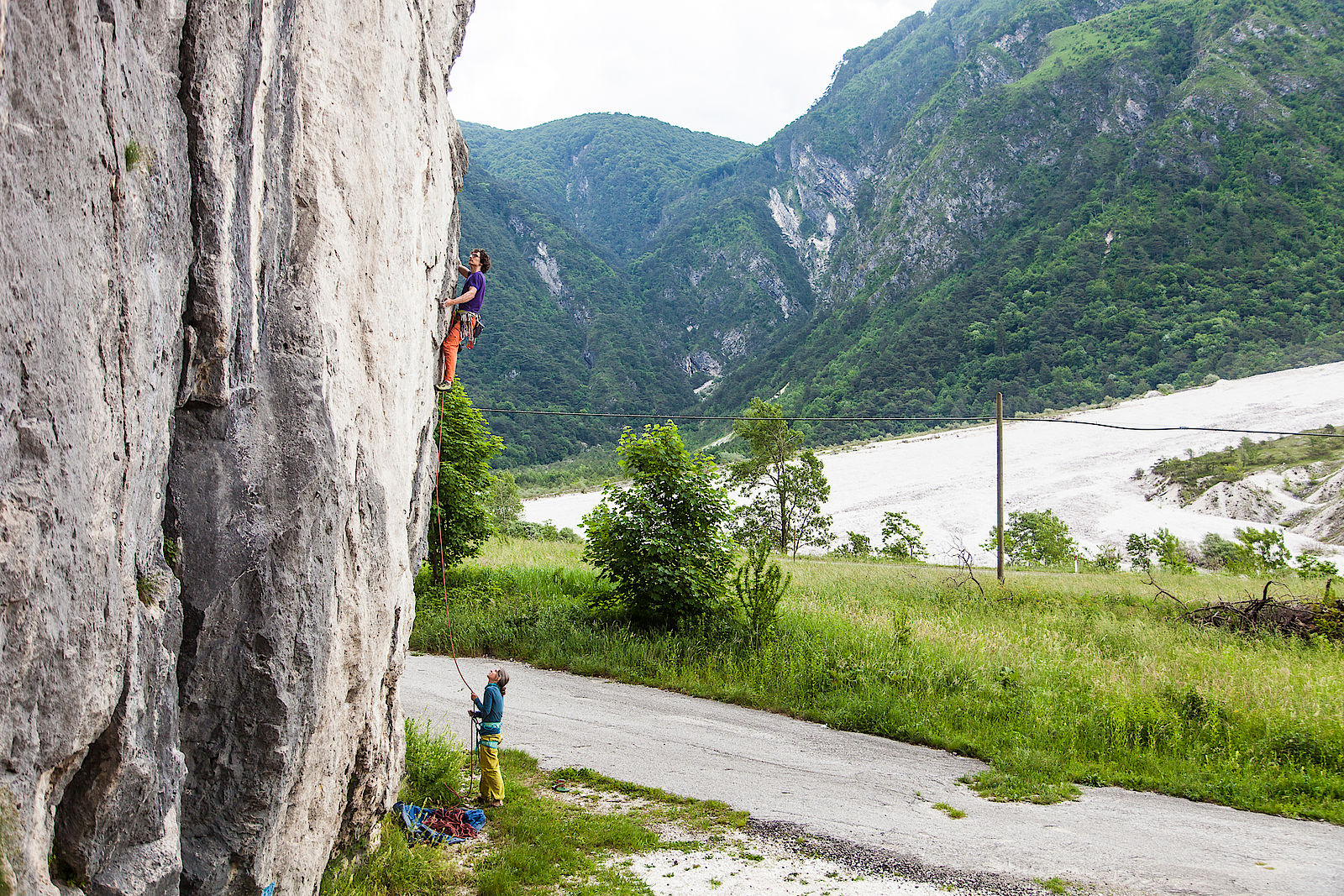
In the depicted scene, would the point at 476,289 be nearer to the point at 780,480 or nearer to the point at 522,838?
the point at 522,838

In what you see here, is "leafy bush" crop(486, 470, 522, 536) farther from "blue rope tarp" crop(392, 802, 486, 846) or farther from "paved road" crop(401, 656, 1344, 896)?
"blue rope tarp" crop(392, 802, 486, 846)

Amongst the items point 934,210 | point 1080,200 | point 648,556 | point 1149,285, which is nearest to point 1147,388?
point 1149,285

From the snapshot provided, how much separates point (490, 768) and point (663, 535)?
7.04 m

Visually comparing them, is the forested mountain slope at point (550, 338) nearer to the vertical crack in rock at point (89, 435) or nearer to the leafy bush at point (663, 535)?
the leafy bush at point (663, 535)

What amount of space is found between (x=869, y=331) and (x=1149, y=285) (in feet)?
149

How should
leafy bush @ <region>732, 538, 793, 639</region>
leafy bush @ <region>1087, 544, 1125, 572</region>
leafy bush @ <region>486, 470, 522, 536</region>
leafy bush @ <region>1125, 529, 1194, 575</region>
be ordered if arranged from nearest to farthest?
1. leafy bush @ <region>732, 538, 793, 639</region>
2. leafy bush @ <region>1125, 529, 1194, 575</region>
3. leafy bush @ <region>1087, 544, 1125, 572</region>
4. leafy bush @ <region>486, 470, 522, 536</region>

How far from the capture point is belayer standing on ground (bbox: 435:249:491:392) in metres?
8.66

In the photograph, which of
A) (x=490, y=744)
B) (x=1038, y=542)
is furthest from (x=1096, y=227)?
(x=490, y=744)

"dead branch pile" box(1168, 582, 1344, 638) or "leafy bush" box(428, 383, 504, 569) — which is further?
"leafy bush" box(428, 383, 504, 569)

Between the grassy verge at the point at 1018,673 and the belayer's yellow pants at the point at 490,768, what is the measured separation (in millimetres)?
5062

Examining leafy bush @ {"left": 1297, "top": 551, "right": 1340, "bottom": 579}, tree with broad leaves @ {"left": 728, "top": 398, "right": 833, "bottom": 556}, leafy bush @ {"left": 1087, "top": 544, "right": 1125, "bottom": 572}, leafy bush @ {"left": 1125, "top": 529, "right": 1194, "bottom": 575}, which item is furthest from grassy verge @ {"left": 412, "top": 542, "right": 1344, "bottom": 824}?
tree with broad leaves @ {"left": 728, "top": 398, "right": 833, "bottom": 556}

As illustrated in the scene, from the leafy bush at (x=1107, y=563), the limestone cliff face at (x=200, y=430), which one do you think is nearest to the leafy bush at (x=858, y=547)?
the leafy bush at (x=1107, y=563)

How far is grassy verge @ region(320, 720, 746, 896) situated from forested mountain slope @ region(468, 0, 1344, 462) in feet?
281

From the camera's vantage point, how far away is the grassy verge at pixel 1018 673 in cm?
925
